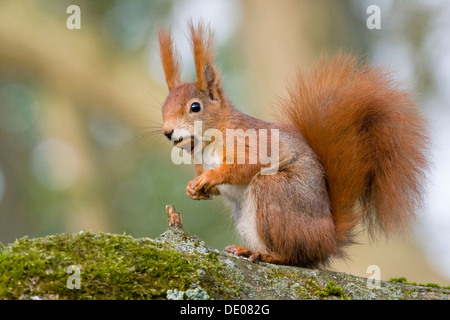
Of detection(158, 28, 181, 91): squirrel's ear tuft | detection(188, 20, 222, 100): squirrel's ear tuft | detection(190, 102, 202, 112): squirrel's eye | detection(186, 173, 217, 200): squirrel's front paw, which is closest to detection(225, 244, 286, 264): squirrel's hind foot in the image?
detection(186, 173, 217, 200): squirrel's front paw

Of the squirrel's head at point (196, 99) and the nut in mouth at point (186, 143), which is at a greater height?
the squirrel's head at point (196, 99)

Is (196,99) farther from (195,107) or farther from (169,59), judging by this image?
(169,59)

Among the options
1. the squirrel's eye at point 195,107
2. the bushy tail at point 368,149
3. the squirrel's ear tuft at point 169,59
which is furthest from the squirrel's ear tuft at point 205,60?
the bushy tail at point 368,149

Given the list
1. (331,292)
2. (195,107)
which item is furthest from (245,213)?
(331,292)

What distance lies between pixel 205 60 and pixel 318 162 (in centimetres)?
69

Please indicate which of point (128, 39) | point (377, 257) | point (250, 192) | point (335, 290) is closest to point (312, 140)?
point (250, 192)

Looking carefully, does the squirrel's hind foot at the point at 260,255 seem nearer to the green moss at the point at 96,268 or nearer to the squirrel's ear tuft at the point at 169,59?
the green moss at the point at 96,268

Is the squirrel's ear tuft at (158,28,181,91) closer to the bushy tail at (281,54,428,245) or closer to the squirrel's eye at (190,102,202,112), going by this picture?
the squirrel's eye at (190,102,202,112)

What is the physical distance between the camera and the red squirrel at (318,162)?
Result: 2059 mm

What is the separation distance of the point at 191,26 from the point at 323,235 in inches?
41.5

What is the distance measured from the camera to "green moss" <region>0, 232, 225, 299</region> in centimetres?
116

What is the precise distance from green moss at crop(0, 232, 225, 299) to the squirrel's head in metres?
0.85

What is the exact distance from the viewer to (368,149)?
7.27 feet

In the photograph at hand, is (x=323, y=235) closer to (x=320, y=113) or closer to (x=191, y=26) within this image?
(x=320, y=113)
